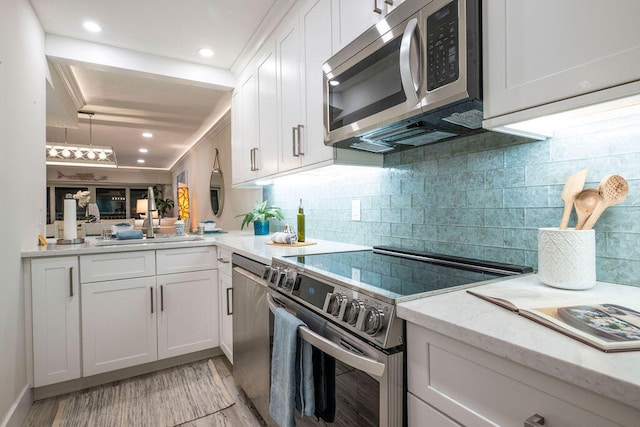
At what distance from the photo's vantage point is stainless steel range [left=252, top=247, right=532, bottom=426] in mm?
843

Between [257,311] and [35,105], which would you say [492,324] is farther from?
[35,105]

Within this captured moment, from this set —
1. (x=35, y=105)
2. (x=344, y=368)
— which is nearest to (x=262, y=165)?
(x=35, y=105)

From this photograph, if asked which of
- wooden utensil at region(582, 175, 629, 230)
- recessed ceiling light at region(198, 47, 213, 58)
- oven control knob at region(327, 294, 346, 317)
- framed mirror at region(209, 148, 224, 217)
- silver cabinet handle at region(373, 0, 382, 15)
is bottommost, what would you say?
oven control knob at region(327, 294, 346, 317)

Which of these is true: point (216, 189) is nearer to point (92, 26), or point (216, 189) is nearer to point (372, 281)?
point (92, 26)

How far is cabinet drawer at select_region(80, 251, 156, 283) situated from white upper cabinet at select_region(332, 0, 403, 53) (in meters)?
1.91

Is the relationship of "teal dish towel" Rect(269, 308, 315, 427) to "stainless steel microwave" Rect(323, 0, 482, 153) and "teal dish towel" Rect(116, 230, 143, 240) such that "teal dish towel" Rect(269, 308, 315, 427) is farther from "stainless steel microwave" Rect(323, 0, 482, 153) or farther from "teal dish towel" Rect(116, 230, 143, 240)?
"teal dish towel" Rect(116, 230, 143, 240)

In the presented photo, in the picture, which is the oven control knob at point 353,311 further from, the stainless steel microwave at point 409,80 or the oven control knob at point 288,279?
the stainless steel microwave at point 409,80

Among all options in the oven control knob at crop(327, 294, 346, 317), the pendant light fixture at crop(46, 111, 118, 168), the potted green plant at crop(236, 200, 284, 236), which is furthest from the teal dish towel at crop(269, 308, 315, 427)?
the pendant light fixture at crop(46, 111, 118, 168)

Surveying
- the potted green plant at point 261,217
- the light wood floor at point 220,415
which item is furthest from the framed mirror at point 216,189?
the light wood floor at point 220,415

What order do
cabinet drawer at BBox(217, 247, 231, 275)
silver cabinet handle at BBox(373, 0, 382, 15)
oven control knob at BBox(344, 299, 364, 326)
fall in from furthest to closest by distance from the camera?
cabinet drawer at BBox(217, 247, 231, 275)
silver cabinet handle at BBox(373, 0, 382, 15)
oven control knob at BBox(344, 299, 364, 326)

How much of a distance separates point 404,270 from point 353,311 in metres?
0.40

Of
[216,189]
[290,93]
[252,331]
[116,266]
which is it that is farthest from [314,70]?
[216,189]

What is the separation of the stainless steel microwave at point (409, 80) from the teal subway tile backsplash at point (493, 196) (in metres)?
0.14

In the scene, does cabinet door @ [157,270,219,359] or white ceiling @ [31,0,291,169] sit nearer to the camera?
white ceiling @ [31,0,291,169]
